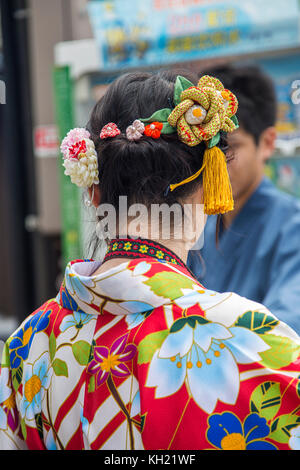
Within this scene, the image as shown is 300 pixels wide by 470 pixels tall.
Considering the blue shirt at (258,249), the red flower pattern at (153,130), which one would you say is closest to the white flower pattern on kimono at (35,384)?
the red flower pattern at (153,130)

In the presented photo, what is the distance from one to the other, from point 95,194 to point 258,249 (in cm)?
121

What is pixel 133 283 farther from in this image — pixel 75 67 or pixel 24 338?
pixel 75 67

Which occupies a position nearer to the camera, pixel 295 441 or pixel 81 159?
pixel 295 441

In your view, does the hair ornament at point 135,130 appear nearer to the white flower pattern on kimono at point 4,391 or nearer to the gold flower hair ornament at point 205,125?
Answer: the gold flower hair ornament at point 205,125

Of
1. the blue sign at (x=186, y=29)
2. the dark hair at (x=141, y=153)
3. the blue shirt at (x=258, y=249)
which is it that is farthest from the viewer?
the blue sign at (x=186, y=29)

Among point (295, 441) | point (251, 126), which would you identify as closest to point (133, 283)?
point (295, 441)

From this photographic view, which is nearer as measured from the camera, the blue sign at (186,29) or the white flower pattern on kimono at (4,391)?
the white flower pattern on kimono at (4,391)

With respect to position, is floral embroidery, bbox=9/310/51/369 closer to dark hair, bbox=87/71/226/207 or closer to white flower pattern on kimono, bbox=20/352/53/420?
white flower pattern on kimono, bbox=20/352/53/420

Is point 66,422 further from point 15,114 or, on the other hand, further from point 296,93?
point 15,114

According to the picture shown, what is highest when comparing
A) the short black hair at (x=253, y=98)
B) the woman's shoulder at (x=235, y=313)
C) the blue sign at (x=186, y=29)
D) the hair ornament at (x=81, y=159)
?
the blue sign at (x=186, y=29)

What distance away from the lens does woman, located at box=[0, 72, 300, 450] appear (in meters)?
0.81

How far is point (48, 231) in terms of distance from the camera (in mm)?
3629

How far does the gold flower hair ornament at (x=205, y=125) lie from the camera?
2.99 ft

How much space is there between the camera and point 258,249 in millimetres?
2074
